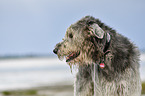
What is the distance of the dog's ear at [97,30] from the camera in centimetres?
421

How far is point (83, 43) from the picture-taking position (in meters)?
4.41

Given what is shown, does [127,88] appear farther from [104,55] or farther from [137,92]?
[104,55]

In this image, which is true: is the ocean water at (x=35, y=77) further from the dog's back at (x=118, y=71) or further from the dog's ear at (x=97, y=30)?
the dog's ear at (x=97, y=30)

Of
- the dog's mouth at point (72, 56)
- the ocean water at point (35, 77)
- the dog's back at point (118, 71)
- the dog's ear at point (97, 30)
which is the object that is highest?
the ocean water at point (35, 77)

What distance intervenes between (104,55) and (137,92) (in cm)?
115

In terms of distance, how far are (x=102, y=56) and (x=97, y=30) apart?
0.55 m

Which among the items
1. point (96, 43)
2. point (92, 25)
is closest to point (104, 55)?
point (96, 43)

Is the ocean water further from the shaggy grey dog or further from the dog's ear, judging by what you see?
the dog's ear

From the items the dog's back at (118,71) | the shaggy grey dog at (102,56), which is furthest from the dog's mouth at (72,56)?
the dog's back at (118,71)

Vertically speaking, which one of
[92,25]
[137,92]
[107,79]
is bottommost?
[137,92]

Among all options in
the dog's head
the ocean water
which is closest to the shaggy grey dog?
the dog's head

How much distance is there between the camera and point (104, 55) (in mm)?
4414

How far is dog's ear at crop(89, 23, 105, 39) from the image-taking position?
421cm

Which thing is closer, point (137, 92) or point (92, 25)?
point (92, 25)
